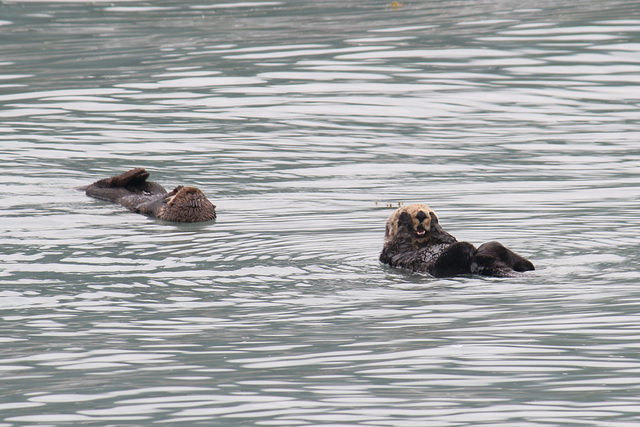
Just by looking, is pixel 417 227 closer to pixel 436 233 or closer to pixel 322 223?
pixel 436 233

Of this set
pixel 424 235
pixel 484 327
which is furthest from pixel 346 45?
pixel 484 327

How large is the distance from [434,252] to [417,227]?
0.38 m

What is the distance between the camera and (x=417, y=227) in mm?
8281

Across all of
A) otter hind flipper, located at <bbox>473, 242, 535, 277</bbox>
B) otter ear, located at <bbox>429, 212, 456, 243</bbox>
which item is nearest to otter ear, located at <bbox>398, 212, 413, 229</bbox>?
otter ear, located at <bbox>429, 212, 456, 243</bbox>

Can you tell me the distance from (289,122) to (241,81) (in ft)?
9.19

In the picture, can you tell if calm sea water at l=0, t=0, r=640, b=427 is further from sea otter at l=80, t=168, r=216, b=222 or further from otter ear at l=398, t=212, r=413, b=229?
otter ear at l=398, t=212, r=413, b=229

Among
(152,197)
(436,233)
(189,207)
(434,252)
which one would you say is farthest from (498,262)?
(152,197)

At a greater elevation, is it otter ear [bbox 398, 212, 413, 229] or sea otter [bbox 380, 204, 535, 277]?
otter ear [bbox 398, 212, 413, 229]

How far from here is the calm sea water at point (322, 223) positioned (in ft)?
17.1

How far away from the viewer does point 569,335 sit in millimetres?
5984

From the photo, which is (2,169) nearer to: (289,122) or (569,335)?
(289,122)

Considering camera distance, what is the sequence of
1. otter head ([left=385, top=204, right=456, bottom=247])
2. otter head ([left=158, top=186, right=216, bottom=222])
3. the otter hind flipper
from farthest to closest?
otter head ([left=158, top=186, right=216, bottom=222])
otter head ([left=385, top=204, right=456, bottom=247])
the otter hind flipper

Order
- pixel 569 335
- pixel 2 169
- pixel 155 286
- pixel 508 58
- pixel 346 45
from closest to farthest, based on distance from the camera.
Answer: pixel 569 335 → pixel 155 286 → pixel 2 169 → pixel 508 58 → pixel 346 45

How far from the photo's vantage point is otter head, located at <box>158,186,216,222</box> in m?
10.1
